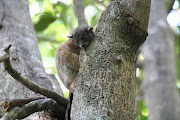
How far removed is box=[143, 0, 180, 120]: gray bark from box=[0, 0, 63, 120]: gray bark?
10.1 ft

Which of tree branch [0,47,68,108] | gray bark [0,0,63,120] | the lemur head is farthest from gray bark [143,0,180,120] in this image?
tree branch [0,47,68,108]

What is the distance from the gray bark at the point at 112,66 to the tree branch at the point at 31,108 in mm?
251

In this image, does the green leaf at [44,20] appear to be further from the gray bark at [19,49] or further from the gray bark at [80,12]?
the gray bark at [80,12]

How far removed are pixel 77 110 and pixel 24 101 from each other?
0.45 metres

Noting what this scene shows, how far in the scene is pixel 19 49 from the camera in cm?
392

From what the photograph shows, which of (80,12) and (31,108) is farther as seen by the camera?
(80,12)

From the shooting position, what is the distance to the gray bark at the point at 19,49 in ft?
10.7

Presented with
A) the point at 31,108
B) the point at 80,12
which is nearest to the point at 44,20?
the point at 80,12

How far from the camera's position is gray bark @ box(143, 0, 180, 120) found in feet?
20.8

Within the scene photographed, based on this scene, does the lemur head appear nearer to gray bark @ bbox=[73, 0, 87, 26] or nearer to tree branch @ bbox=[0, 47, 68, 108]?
gray bark @ bbox=[73, 0, 87, 26]

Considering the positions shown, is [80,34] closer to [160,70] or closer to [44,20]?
[44,20]

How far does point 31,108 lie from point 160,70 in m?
4.92

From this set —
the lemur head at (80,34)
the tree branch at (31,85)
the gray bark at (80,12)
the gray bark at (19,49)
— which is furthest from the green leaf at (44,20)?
the tree branch at (31,85)

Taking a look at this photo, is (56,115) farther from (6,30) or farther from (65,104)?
(6,30)
